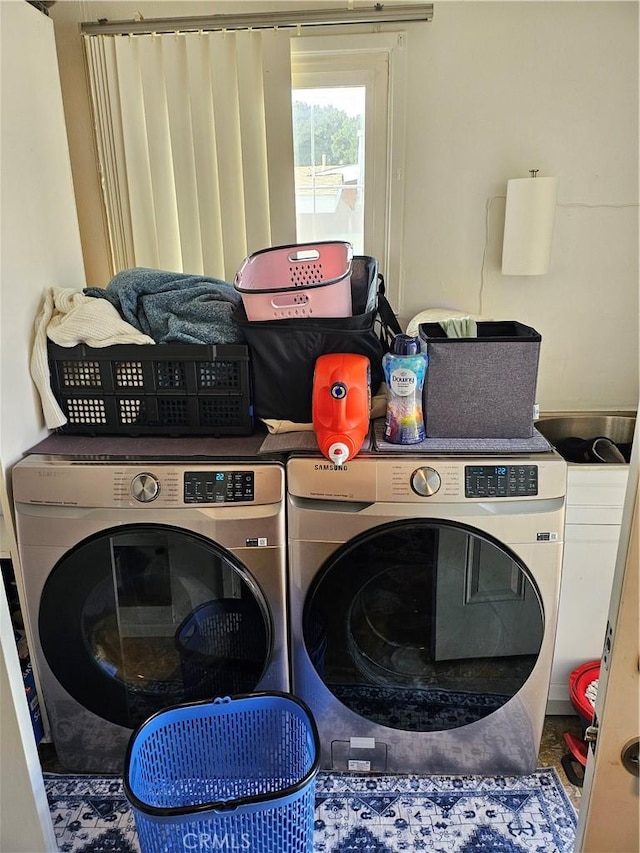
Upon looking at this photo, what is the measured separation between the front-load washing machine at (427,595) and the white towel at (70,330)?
1.91 ft

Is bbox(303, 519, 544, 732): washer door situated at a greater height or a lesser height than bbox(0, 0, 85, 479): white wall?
lesser

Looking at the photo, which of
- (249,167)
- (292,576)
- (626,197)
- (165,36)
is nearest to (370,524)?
(292,576)

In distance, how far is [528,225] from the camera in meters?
1.91

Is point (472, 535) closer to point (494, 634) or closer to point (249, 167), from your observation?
point (494, 634)

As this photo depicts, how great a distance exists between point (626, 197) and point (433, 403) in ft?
3.64

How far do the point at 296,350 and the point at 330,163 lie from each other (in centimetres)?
84

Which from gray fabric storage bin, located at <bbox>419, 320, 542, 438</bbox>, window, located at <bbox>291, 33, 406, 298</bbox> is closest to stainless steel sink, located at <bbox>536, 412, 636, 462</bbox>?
gray fabric storage bin, located at <bbox>419, 320, 542, 438</bbox>

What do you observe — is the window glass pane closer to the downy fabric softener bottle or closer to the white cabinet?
the downy fabric softener bottle

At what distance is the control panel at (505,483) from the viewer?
1.42 metres

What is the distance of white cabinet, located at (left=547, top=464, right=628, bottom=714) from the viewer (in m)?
1.61

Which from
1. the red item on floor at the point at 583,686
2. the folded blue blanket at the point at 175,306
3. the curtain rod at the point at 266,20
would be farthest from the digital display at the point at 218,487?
the curtain rod at the point at 266,20

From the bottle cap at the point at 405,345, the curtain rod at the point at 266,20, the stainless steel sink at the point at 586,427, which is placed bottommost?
the stainless steel sink at the point at 586,427

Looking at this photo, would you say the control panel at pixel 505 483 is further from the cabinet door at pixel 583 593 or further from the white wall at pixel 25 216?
the white wall at pixel 25 216

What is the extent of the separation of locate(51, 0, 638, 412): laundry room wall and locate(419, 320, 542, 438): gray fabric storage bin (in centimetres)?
63
